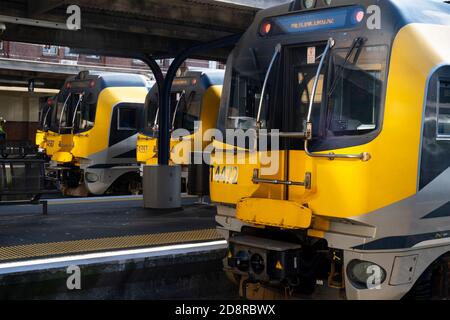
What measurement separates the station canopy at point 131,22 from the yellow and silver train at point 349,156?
3086mm

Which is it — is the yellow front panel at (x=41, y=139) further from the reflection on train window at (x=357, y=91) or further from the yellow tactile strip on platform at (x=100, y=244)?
the reflection on train window at (x=357, y=91)

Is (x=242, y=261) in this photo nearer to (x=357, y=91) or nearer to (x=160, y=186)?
(x=357, y=91)

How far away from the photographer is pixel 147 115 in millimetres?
13492

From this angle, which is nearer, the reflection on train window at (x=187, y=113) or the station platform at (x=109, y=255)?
the station platform at (x=109, y=255)

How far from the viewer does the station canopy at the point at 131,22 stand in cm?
838

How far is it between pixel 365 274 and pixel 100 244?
3.33 m

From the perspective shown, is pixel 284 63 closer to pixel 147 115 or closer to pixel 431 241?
pixel 431 241

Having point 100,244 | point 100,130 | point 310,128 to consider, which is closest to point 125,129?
point 100,130

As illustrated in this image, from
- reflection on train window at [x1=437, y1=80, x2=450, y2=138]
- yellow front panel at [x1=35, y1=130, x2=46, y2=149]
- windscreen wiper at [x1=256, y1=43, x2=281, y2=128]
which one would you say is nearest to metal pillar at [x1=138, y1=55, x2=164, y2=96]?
windscreen wiper at [x1=256, y1=43, x2=281, y2=128]

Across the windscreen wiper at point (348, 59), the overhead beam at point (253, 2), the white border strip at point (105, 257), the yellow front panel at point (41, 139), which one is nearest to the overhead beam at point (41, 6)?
the overhead beam at point (253, 2)

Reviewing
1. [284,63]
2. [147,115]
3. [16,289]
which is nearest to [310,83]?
[284,63]

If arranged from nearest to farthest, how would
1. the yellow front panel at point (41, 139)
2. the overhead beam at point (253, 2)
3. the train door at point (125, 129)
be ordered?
1. the overhead beam at point (253, 2)
2. the train door at point (125, 129)
3. the yellow front panel at point (41, 139)

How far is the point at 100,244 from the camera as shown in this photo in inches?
270
